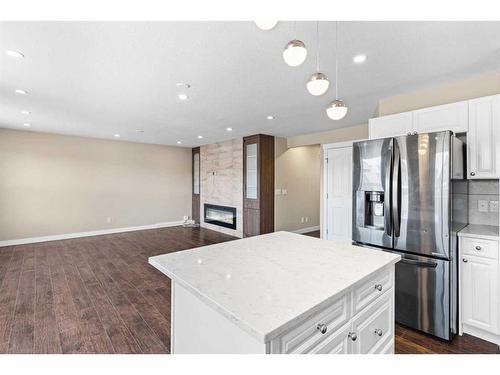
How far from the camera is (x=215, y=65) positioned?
237 cm

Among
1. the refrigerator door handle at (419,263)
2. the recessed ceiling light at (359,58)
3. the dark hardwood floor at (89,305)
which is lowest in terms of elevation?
the dark hardwood floor at (89,305)

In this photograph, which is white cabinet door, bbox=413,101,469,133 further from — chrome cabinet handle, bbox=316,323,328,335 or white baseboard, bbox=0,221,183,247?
white baseboard, bbox=0,221,183,247

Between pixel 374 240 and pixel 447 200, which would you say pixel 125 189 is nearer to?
pixel 374 240

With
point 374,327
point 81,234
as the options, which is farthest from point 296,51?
point 81,234

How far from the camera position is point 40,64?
2324 millimetres

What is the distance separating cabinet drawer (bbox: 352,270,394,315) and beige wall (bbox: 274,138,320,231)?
15.1 feet

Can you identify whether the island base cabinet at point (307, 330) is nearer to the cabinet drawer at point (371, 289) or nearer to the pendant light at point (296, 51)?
the cabinet drawer at point (371, 289)

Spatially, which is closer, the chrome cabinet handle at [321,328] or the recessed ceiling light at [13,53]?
the chrome cabinet handle at [321,328]

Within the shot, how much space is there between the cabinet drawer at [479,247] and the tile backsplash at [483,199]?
0.61 m

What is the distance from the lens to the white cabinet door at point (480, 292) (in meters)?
2.07

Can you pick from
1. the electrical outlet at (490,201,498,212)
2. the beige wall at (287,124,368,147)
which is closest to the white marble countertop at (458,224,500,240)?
the electrical outlet at (490,201,498,212)

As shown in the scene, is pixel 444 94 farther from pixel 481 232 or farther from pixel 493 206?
pixel 481 232

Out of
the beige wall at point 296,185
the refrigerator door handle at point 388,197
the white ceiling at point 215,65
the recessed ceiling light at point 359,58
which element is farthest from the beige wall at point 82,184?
the refrigerator door handle at point 388,197
